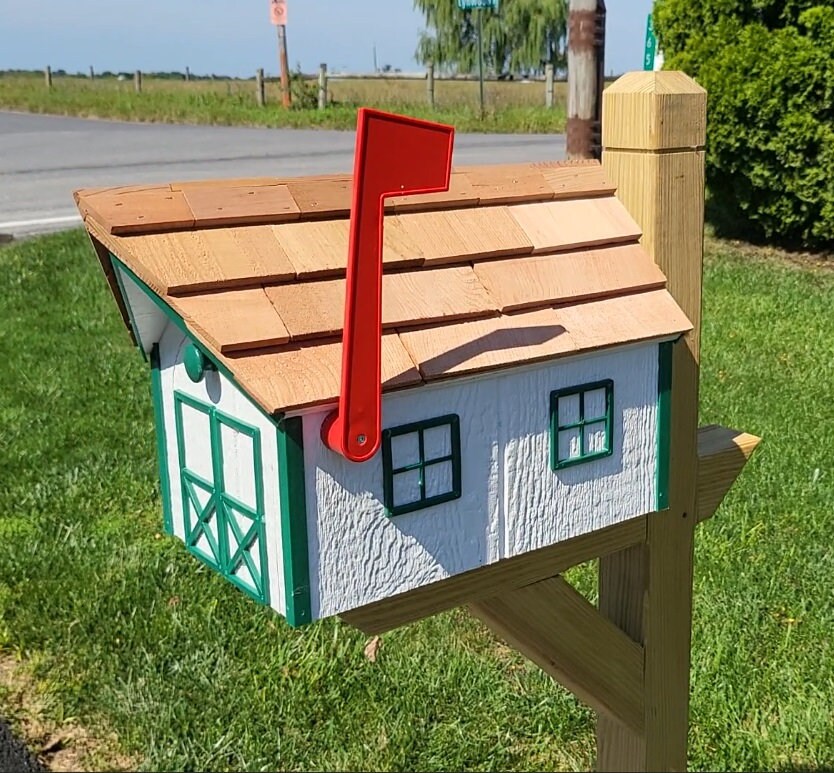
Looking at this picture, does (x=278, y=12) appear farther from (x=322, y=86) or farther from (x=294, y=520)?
(x=294, y=520)

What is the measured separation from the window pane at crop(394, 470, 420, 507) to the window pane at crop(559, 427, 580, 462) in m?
0.21

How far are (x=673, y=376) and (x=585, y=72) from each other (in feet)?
13.3

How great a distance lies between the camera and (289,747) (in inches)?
96.4

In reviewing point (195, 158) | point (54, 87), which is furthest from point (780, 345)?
→ point (54, 87)

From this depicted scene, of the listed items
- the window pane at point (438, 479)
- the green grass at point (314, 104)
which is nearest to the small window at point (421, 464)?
the window pane at point (438, 479)

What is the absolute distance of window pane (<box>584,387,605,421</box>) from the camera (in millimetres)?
1282

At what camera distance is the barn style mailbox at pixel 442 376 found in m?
1.02

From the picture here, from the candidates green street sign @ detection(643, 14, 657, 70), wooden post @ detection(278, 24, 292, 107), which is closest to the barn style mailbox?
green street sign @ detection(643, 14, 657, 70)

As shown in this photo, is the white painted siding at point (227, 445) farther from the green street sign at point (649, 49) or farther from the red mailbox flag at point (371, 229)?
the green street sign at point (649, 49)

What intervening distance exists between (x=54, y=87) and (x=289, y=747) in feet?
99.4

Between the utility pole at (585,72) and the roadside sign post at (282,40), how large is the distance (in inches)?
542

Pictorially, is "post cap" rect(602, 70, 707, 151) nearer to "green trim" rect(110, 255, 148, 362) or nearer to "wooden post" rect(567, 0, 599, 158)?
"green trim" rect(110, 255, 148, 362)

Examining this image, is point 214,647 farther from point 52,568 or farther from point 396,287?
point 396,287

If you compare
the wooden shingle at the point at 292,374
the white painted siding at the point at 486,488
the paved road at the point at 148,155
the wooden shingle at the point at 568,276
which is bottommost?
the paved road at the point at 148,155
